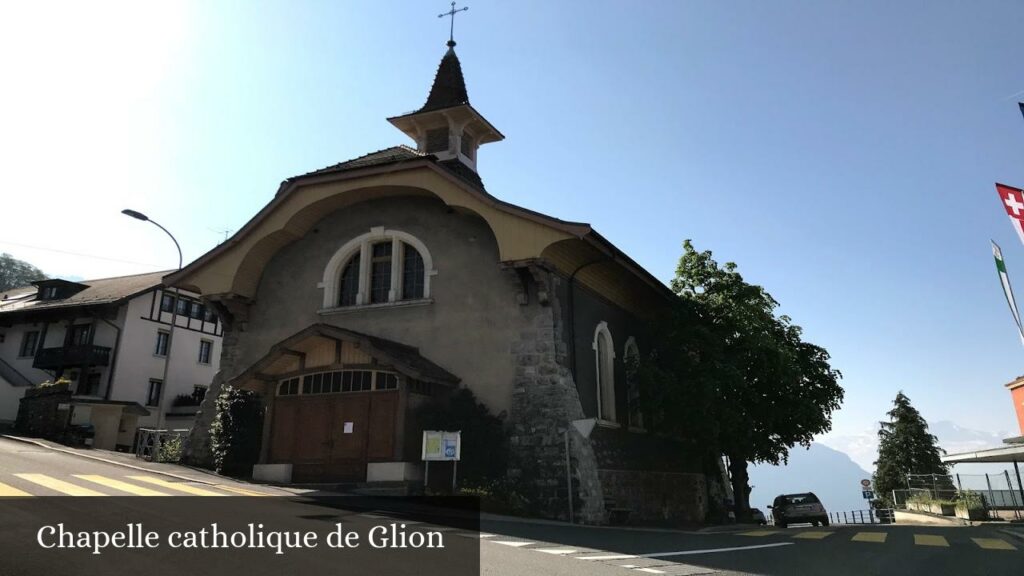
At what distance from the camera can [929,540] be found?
13.0 meters

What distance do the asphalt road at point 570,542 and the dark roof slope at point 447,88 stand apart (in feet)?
50.5

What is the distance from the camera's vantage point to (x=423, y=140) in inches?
998

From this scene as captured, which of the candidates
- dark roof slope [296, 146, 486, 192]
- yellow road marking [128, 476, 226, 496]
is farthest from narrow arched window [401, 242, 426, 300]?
yellow road marking [128, 476, 226, 496]

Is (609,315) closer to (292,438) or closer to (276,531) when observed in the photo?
(292,438)

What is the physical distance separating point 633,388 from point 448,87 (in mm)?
13660

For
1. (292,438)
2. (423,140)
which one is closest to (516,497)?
(292,438)

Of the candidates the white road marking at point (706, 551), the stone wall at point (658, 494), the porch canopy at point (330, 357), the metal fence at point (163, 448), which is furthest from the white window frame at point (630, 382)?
the metal fence at point (163, 448)

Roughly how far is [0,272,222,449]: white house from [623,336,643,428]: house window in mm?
23851

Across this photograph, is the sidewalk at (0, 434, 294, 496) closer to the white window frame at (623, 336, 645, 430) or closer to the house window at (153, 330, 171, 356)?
the white window frame at (623, 336, 645, 430)

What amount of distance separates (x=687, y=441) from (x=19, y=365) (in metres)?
39.1

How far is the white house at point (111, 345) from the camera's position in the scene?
35875mm

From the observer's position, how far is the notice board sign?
583 inches

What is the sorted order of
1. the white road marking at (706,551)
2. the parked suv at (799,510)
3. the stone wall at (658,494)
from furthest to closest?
the parked suv at (799,510) < the stone wall at (658,494) < the white road marking at (706,551)

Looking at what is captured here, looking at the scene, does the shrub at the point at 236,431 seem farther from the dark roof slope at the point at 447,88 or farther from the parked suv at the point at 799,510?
the parked suv at the point at 799,510
